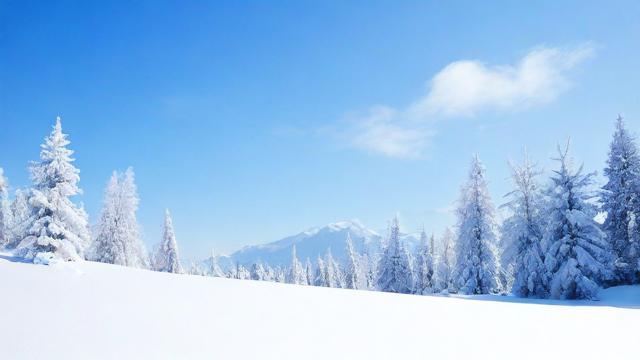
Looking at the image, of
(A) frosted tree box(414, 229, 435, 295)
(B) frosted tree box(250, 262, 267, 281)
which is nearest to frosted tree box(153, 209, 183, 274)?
(A) frosted tree box(414, 229, 435, 295)

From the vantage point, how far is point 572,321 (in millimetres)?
11930

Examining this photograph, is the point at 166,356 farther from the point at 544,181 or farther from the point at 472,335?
the point at 544,181

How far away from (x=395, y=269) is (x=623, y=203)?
78.6ft

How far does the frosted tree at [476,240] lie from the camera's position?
3253 centimetres

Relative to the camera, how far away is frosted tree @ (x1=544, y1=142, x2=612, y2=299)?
24.5 meters

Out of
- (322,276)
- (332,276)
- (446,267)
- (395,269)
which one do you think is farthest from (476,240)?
(322,276)

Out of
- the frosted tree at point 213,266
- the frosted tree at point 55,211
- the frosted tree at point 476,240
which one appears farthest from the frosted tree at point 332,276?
the frosted tree at point 55,211

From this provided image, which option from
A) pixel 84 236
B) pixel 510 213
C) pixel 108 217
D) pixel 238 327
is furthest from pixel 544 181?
pixel 108 217

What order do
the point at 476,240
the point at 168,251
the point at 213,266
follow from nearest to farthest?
1. the point at 476,240
2. the point at 168,251
3. the point at 213,266

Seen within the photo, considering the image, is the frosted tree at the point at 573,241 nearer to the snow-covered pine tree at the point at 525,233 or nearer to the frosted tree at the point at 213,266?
the snow-covered pine tree at the point at 525,233

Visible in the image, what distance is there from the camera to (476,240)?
110ft

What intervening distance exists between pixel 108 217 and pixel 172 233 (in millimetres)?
12980

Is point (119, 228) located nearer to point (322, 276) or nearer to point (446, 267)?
point (446, 267)

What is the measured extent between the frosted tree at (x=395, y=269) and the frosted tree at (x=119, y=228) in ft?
92.8
